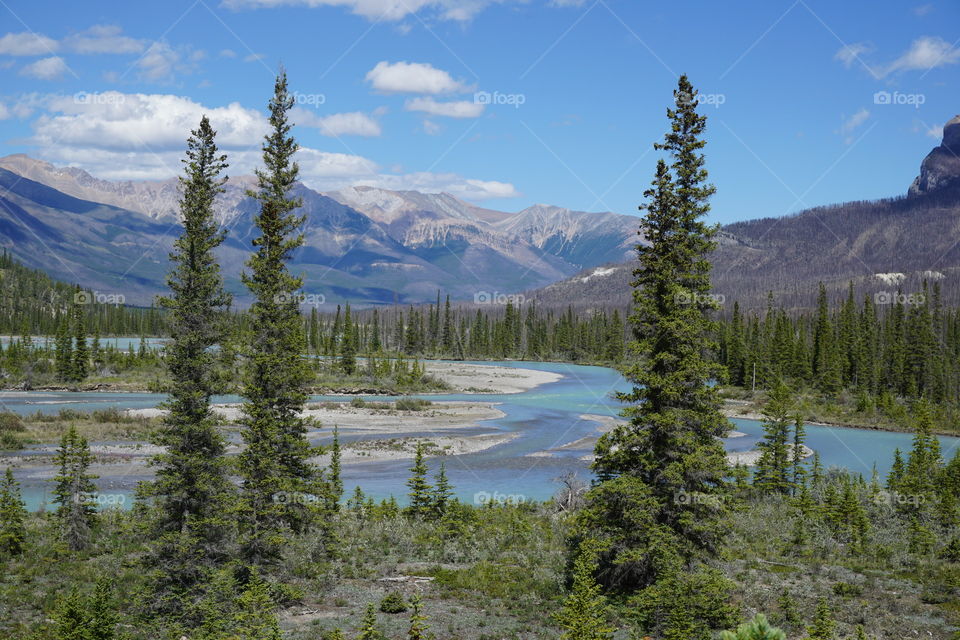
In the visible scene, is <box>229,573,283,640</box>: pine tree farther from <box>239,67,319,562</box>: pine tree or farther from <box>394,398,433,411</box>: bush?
<box>394,398,433,411</box>: bush

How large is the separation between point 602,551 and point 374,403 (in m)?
64.3

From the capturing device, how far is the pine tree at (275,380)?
71.5 ft

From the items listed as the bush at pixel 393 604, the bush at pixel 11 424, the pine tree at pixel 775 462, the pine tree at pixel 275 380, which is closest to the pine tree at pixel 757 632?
the bush at pixel 393 604

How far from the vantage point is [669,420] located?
19172mm

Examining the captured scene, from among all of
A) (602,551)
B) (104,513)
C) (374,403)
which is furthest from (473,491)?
(374,403)

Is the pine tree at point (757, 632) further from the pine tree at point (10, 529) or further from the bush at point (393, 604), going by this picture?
the pine tree at point (10, 529)

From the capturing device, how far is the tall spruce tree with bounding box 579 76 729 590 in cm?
1922

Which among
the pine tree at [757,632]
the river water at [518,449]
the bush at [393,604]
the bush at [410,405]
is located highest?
the pine tree at [757,632]

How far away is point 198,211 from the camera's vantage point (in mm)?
21469

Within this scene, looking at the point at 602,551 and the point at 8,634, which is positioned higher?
the point at 602,551

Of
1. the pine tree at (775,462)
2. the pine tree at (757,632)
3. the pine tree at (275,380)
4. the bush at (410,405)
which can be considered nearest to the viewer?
the pine tree at (757,632)

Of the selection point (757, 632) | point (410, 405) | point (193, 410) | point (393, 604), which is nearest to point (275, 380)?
point (193, 410)

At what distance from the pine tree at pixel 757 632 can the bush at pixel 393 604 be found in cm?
1455

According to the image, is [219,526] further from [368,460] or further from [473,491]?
[368,460]
